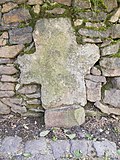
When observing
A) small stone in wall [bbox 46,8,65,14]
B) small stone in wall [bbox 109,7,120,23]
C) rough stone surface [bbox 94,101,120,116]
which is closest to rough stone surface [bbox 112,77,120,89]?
rough stone surface [bbox 94,101,120,116]

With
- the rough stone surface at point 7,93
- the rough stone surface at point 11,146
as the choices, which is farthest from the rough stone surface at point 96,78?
the rough stone surface at point 11,146

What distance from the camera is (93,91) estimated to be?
8.18ft

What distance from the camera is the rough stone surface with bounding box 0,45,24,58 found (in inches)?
95.7

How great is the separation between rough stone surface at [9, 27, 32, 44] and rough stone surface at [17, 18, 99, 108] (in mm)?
79

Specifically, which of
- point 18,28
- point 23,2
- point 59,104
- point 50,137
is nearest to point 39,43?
point 18,28

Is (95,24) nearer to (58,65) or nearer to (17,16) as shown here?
(58,65)

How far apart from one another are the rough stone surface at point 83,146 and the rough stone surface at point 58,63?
376 mm

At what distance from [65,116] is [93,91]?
342 millimetres

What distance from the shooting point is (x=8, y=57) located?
2469 mm

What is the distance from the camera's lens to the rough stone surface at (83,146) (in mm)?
2156

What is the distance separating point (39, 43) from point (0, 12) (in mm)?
437

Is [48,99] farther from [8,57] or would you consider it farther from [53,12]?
[53,12]

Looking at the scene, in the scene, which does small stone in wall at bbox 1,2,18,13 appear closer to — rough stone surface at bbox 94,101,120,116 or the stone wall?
the stone wall

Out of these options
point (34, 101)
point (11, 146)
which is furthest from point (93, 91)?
point (11, 146)
